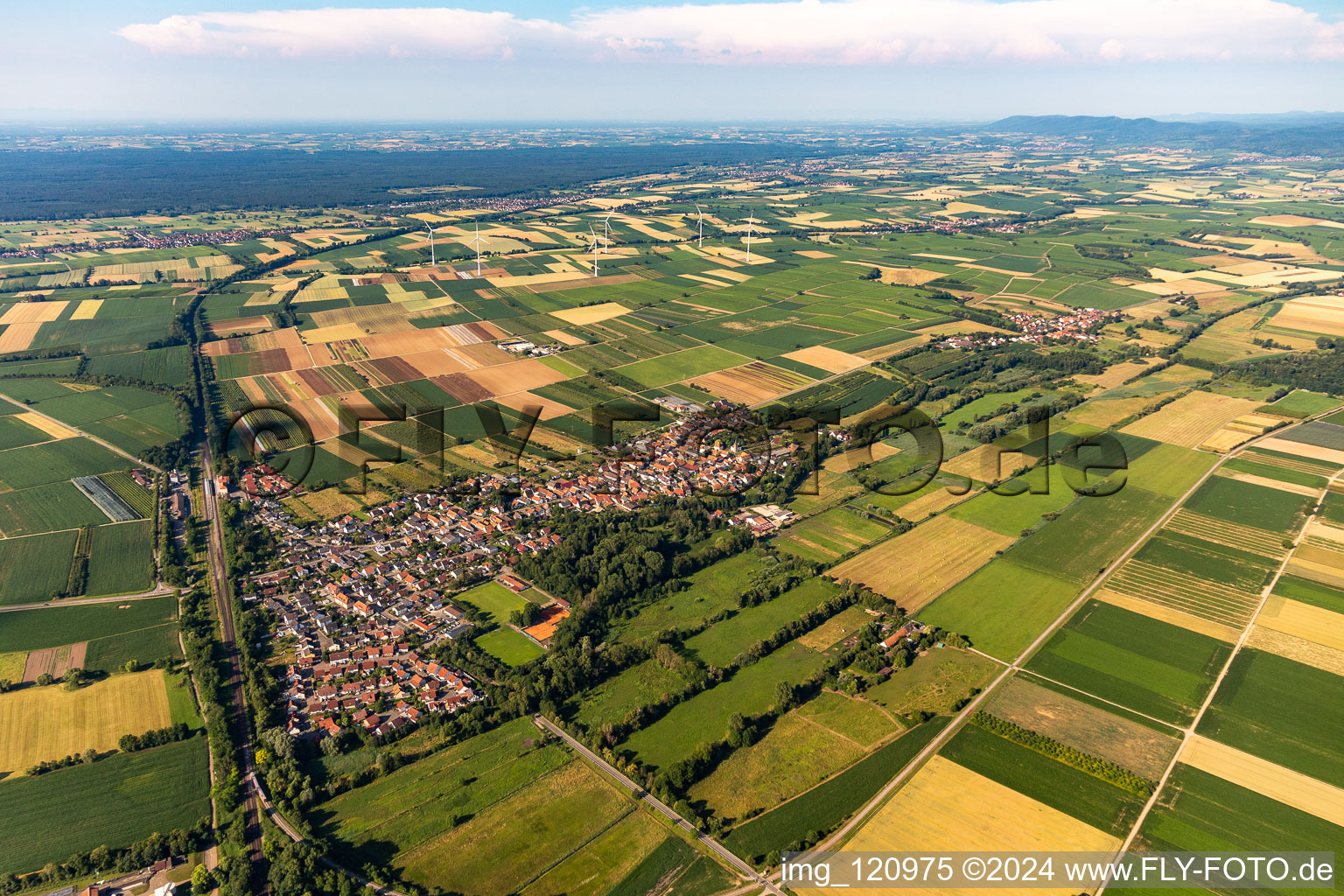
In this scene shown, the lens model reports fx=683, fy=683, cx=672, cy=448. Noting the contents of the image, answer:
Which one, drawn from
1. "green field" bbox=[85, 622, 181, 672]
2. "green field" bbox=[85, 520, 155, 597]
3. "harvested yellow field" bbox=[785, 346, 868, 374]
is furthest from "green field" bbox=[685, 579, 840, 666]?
"harvested yellow field" bbox=[785, 346, 868, 374]

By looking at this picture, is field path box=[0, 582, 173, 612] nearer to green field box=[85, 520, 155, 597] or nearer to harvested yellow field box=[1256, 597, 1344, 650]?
green field box=[85, 520, 155, 597]

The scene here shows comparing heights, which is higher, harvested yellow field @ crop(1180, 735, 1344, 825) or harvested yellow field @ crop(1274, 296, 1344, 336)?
harvested yellow field @ crop(1274, 296, 1344, 336)

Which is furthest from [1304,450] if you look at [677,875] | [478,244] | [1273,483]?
[478,244]

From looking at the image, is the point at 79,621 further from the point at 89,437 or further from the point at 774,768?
the point at 774,768

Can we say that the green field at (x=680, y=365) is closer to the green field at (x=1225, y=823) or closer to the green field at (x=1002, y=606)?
the green field at (x=1002, y=606)

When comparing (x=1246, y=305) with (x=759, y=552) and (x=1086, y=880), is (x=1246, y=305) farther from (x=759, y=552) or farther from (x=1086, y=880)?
(x=1086, y=880)
